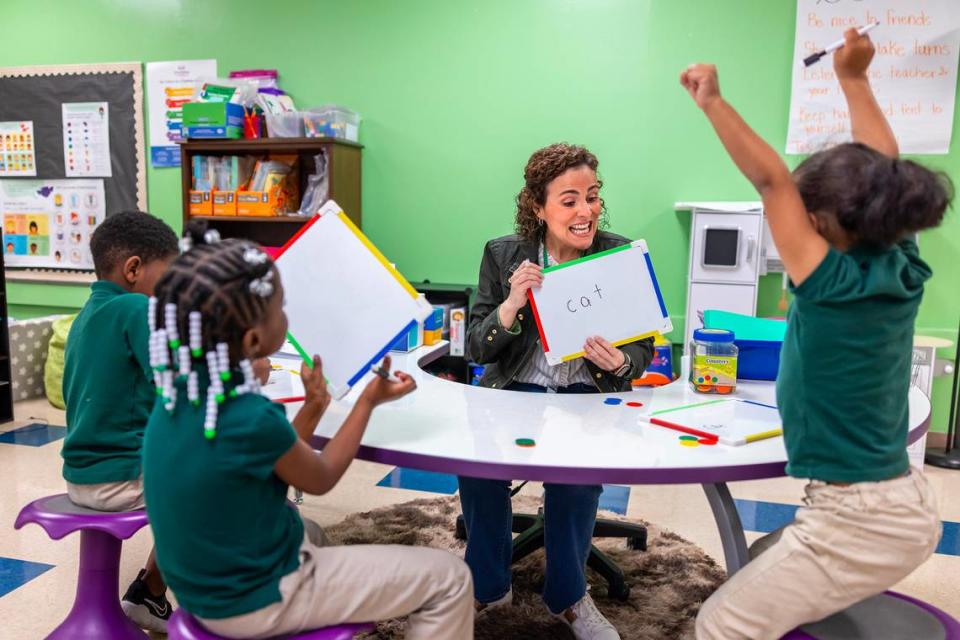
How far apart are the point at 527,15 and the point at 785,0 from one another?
1.15 m

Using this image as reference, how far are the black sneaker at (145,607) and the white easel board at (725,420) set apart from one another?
1331mm

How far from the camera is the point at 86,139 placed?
14.6 ft

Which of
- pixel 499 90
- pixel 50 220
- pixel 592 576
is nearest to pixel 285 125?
pixel 499 90

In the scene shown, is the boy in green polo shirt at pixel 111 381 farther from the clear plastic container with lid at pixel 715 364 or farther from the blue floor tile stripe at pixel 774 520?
the blue floor tile stripe at pixel 774 520

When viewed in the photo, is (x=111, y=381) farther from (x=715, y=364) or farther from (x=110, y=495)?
(x=715, y=364)

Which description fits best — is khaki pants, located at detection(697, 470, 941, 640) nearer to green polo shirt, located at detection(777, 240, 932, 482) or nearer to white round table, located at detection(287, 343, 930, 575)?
green polo shirt, located at detection(777, 240, 932, 482)

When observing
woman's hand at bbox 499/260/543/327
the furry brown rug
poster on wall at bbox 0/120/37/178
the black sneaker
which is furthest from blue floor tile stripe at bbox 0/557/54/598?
poster on wall at bbox 0/120/37/178

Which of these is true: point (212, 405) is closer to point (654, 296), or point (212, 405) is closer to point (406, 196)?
point (654, 296)

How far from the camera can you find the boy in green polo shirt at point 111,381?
5.41 ft

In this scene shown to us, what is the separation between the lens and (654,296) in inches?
72.1

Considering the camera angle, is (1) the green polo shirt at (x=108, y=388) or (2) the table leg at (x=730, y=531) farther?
(1) the green polo shirt at (x=108, y=388)

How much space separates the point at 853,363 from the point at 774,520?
70.9 inches

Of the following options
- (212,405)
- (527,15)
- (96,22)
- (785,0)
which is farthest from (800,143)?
(96,22)

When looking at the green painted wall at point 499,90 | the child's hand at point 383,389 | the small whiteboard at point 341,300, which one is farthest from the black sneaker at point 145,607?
the green painted wall at point 499,90
